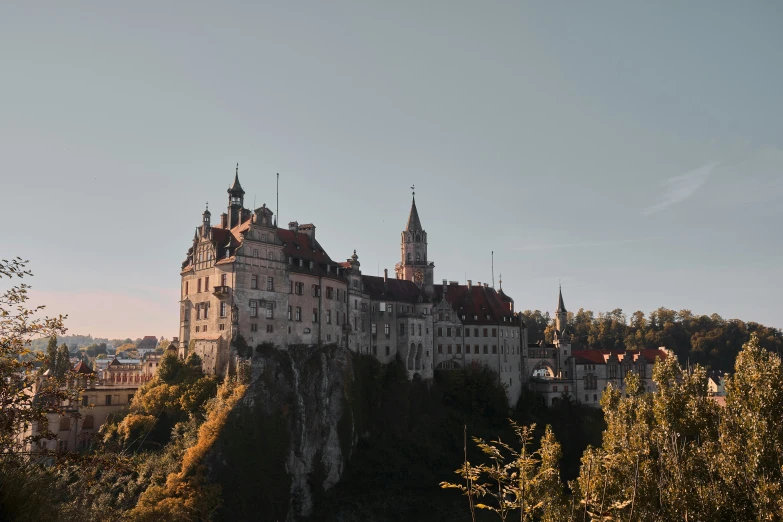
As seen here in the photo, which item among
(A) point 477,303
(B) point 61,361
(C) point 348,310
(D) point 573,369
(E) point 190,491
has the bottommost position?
(E) point 190,491

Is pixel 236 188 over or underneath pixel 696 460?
over

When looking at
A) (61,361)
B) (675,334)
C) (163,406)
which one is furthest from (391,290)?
(675,334)

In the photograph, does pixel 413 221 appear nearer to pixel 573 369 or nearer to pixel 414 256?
pixel 414 256

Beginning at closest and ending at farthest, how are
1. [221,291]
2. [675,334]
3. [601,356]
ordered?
[221,291] < [601,356] < [675,334]

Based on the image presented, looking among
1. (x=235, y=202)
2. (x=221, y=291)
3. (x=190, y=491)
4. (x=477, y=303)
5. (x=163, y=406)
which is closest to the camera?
(x=190, y=491)

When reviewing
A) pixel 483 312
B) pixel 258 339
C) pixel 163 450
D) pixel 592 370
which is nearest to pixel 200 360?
pixel 258 339

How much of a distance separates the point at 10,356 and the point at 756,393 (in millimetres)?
31284

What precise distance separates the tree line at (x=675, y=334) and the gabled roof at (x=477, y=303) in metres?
41.7

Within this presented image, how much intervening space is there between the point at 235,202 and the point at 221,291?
13.8 metres

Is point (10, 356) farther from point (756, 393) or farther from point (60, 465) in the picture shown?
point (756, 393)

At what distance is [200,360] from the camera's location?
223ft

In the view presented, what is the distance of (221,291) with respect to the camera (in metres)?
66.0

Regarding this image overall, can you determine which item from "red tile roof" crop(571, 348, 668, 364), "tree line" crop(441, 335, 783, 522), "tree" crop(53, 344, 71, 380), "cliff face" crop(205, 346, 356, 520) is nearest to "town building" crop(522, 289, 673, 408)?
"red tile roof" crop(571, 348, 668, 364)

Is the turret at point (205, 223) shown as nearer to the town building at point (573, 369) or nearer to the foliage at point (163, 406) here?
the foliage at point (163, 406)
